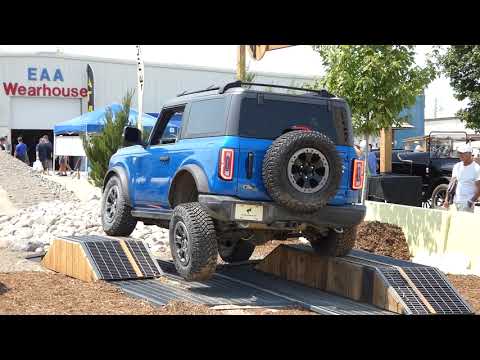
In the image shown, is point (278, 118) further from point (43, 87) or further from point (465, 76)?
point (43, 87)

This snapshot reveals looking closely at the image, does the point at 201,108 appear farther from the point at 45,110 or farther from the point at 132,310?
the point at 45,110

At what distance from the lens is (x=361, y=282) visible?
7.64m

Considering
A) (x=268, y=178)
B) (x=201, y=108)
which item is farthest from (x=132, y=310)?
(x=201, y=108)

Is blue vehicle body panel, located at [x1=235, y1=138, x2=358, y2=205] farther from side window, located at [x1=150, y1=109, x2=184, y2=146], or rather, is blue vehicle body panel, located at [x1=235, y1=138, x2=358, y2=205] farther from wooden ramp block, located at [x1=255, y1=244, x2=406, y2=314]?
side window, located at [x1=150, y1=109, x2=184, y2=146]

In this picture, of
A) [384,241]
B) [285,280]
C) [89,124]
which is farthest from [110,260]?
[89,124]

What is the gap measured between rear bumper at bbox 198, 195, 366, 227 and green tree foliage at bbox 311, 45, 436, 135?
494cm

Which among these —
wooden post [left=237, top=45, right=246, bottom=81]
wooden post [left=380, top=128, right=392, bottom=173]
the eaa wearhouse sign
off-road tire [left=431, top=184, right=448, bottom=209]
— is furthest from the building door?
wooden post [left=237, top=45, right=246, bottom=81]

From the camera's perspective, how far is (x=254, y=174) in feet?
23.5

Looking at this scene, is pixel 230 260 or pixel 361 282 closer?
pixel 361 282

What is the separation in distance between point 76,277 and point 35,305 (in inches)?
75.7

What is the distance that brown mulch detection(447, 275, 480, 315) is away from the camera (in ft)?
24.8

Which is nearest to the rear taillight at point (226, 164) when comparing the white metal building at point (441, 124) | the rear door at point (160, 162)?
the rear door at point (160, 162)

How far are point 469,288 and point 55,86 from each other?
33.1 m
